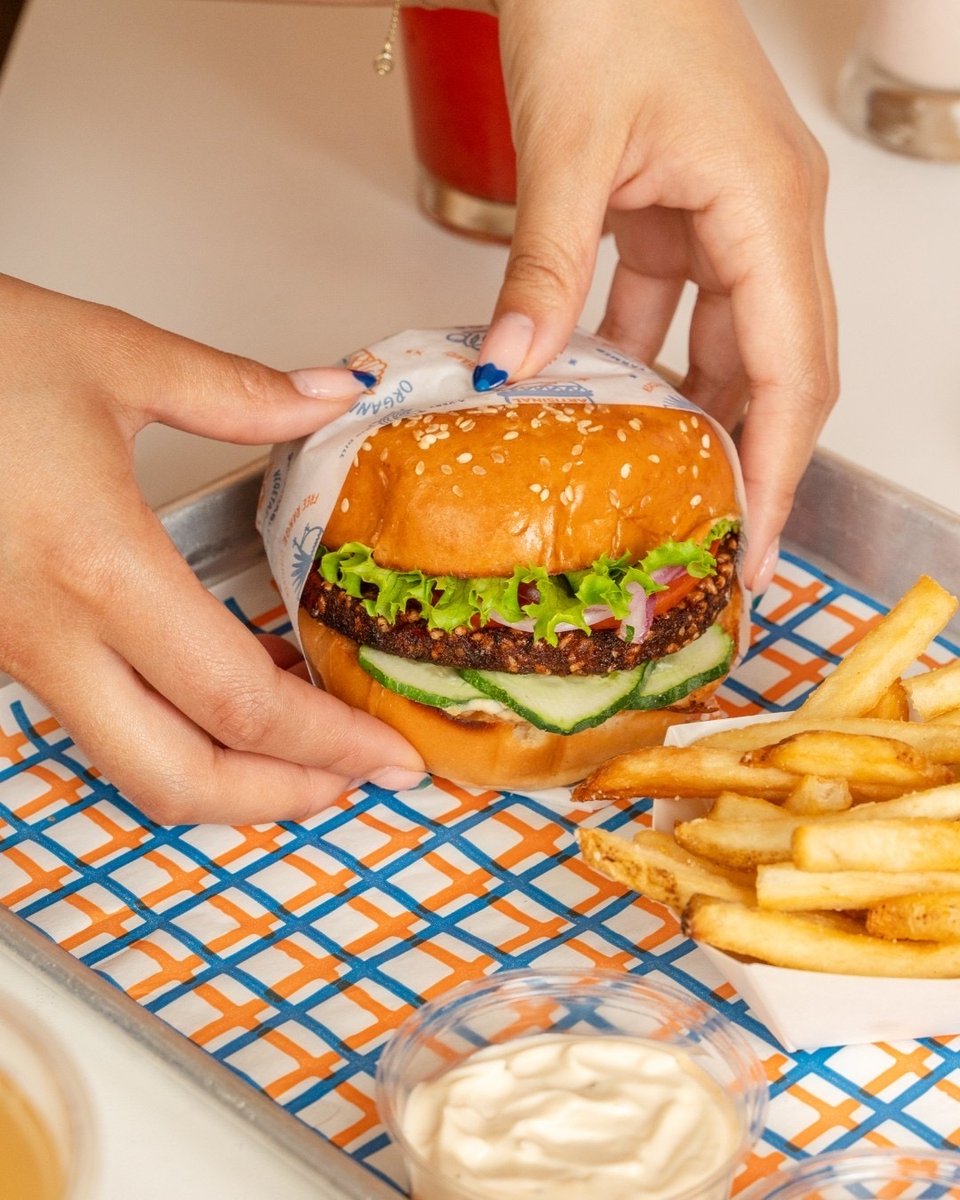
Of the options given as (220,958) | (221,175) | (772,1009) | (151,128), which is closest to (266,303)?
(221,175)

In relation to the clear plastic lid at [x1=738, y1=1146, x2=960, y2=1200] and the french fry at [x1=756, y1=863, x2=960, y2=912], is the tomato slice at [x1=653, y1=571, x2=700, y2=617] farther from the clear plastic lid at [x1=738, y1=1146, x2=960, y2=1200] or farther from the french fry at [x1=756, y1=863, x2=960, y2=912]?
the clear plastic lid at [x1=738, y1=1146, x2=960, y2=1200]

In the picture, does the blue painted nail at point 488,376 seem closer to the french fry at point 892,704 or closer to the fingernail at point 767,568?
the fingernail at point 767,568

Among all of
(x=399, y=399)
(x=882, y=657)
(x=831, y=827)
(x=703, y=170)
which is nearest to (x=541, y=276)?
(x=399, y=399)

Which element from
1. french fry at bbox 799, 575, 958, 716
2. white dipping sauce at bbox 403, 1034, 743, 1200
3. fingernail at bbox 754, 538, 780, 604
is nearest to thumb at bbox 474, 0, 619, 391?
fingernail at bbox 754, 538, 780, 604

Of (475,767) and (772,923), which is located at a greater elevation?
(772,923)

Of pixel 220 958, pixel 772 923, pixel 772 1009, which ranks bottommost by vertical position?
pixel 220 958

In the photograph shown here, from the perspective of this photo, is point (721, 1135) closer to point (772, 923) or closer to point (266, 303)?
point (772, 923)
